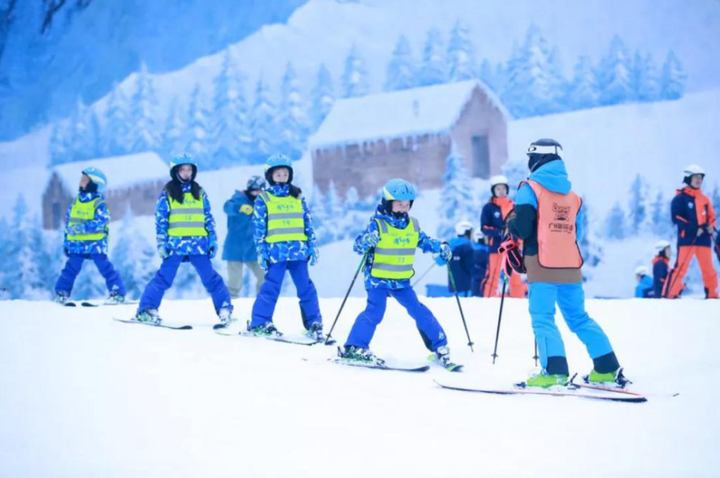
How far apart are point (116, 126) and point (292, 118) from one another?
13.4 feet

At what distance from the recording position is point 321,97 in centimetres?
1479

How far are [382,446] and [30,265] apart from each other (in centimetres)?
1319

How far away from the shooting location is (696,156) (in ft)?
40.5

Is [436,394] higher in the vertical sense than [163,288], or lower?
lower

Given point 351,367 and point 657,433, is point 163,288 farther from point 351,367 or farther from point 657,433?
point 657,433

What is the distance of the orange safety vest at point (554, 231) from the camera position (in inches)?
161

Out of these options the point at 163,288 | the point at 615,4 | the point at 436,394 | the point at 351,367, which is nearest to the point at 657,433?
the point at 436,394

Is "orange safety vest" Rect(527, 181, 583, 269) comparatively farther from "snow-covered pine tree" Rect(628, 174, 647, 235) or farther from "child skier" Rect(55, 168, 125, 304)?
"snow-covered pine tree" Rect(628, 174, 647, 235)

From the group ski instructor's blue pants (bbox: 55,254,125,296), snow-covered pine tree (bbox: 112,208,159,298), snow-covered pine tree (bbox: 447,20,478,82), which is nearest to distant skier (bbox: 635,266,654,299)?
snow-covered pine tree (bbox: 447,20,478,82)

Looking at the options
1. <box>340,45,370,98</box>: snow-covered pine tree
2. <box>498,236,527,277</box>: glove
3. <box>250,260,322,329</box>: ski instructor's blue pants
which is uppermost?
<box>340,45,370,98</box>: snow-covered pine tree

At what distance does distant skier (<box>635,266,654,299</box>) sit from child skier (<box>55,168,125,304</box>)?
813 centimetres

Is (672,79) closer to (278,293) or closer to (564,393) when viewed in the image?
(278,293)

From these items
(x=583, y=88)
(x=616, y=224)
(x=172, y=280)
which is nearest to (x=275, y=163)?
(x=172, y=280)

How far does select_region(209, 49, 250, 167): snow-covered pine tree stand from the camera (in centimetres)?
1509
